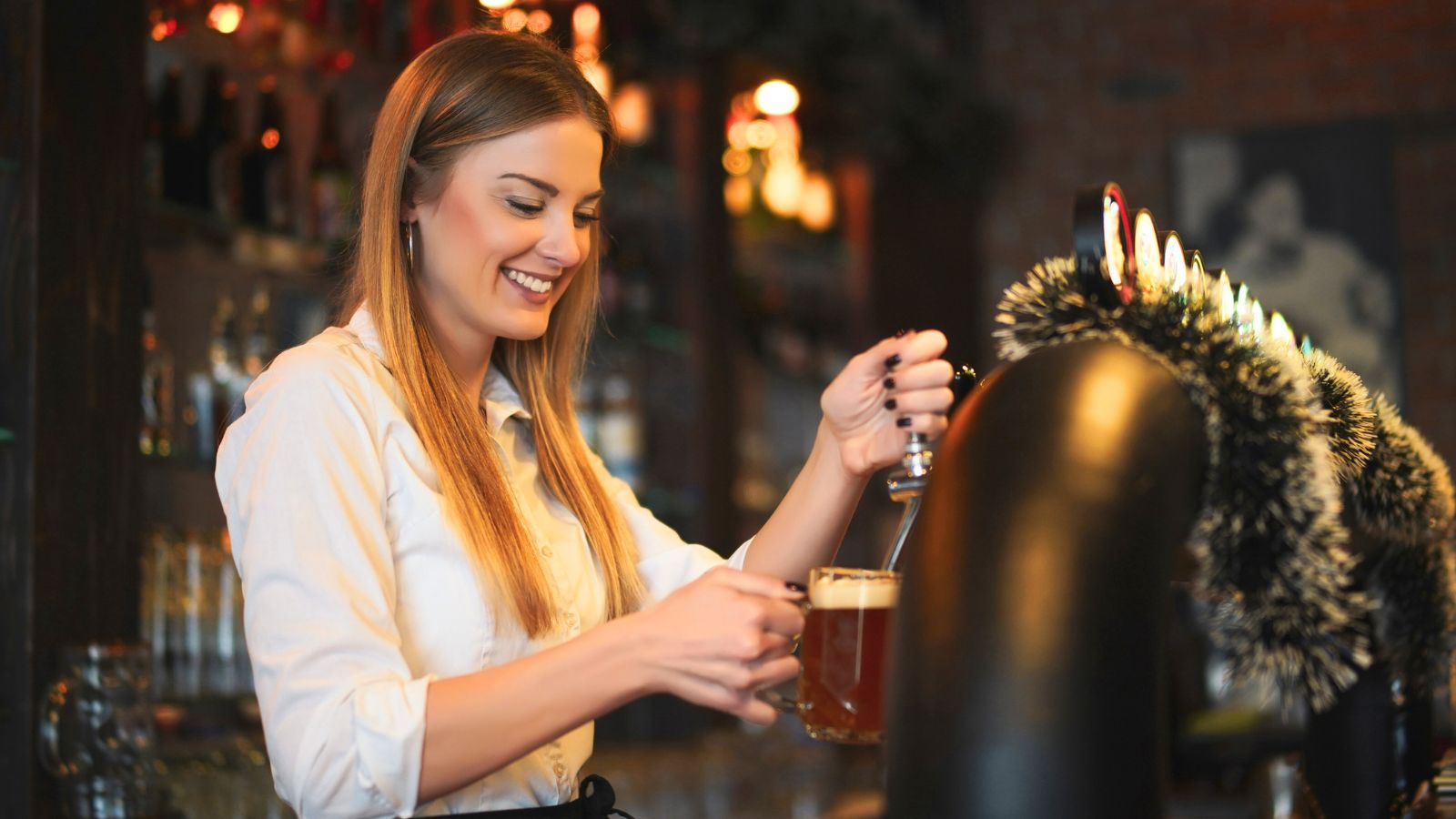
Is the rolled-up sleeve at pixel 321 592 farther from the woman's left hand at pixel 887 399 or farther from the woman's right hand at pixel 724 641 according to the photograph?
the woman's left hand at pixel 887 399

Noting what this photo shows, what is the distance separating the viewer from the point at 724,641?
1.00 metres

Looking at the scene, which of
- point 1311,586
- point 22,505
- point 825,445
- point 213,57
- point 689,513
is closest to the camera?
point 1311,586

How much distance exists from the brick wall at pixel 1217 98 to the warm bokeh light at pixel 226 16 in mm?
2862

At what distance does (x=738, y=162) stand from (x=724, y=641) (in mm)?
3297

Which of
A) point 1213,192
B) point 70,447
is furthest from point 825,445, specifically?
point 1213,192

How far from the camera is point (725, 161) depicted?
12.3ft

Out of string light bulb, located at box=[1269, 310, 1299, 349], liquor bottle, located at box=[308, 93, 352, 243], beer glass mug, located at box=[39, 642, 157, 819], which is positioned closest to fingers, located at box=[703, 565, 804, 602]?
string light bulb, located at box=[1269, 310, 1299, 349]

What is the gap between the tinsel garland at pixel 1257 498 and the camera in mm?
865

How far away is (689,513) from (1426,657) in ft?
8.03

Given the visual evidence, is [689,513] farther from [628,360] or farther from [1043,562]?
[1043,562]

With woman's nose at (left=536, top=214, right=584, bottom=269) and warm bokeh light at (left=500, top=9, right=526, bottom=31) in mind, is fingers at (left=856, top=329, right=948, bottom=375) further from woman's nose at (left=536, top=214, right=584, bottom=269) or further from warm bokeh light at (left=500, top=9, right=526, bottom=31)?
warm bokeh light at (left=500, top=9, right=526, bottom=31)

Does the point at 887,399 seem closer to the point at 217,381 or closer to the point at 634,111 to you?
the point at 217,381

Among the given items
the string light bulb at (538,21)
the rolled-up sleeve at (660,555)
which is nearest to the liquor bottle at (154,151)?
the string light bulb at (538,21)

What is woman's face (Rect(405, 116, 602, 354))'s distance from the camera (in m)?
1.39
